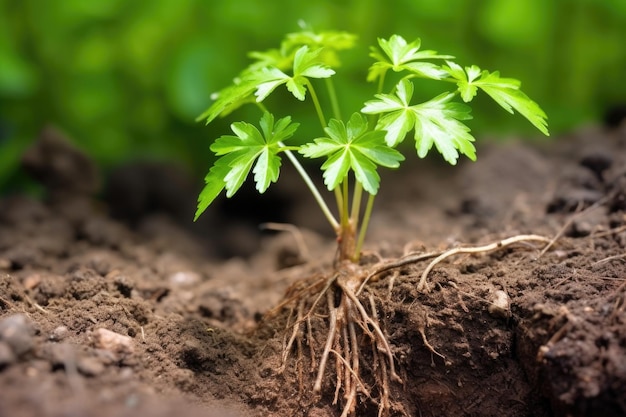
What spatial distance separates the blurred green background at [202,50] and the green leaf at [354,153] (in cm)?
141

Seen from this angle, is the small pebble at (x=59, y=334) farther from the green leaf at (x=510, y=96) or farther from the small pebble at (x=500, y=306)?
the green leaf at (x=510, y=96)

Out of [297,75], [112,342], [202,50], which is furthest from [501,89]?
[202,50]

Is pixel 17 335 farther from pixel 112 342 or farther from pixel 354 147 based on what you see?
pixel 354 147

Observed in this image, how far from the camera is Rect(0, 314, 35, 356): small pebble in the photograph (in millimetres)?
1146

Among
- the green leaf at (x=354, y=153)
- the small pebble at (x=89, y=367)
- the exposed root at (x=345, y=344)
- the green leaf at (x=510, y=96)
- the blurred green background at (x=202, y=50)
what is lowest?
the small pebble at (x=89, y=367)

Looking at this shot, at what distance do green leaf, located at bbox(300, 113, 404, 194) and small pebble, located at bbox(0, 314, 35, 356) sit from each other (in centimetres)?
63

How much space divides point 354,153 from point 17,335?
73 cm

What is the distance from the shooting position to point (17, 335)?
1159mm

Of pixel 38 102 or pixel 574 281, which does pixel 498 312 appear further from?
pixel 38 102

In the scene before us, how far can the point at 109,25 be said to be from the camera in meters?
2.65

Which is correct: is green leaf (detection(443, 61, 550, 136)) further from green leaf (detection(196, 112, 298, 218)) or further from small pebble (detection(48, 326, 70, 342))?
small pebble (detection(48, 326, 70, 342))

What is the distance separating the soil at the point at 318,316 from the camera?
1.18 metres

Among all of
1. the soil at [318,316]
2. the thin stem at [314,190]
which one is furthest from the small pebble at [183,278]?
the thin stem at [314,190]

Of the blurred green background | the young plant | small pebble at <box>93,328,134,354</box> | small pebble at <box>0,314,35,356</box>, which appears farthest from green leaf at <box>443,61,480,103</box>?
the blurred green background
